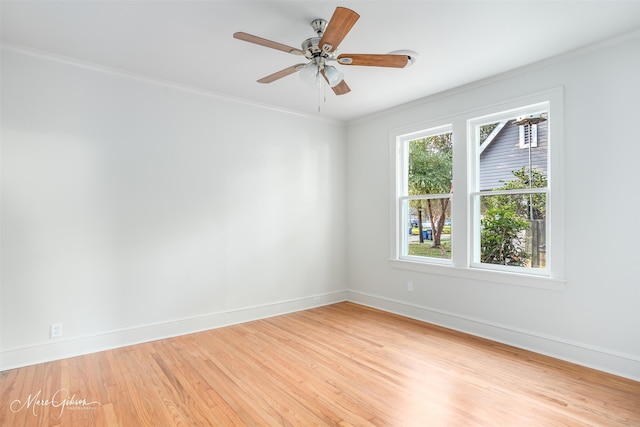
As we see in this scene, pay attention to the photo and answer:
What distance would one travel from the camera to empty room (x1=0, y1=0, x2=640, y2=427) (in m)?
2.44

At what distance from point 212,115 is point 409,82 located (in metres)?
2.25

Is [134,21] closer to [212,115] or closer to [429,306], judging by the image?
[212,115]

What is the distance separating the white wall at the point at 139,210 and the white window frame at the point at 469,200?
1168 millimetres

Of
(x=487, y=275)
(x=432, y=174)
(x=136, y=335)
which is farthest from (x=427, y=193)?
(x=136, y=335)

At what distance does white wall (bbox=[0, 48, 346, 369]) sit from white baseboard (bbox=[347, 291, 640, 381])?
1.38 meters

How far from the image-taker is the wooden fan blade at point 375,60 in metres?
2.39

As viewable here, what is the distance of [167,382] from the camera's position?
268 centimetres

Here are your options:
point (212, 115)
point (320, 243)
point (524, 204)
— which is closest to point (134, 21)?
point (212, 115)

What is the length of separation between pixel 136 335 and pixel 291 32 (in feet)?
10.5

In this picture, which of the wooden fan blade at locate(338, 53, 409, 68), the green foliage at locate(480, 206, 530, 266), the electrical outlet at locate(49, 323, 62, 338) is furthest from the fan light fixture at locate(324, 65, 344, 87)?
the electrical outlet at locate(49, 323, 62, 338)

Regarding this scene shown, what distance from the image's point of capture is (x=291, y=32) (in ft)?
8.88

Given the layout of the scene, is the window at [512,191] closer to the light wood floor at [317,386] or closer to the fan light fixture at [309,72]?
the light wood floor at [317,386]

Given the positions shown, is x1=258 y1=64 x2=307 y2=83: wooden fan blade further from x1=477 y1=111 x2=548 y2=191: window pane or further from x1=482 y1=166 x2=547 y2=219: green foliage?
x1=482 y1=166 x2=547 y2=219: green foliage

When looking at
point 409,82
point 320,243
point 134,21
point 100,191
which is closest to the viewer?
point 134,21
